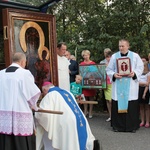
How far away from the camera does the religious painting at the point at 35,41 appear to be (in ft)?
17.2

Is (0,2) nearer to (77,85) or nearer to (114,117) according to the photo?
(77,85)

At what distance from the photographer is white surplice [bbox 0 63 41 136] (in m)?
4.29

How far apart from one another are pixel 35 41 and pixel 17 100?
165 cm

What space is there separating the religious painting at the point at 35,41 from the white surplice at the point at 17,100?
0.89 metres

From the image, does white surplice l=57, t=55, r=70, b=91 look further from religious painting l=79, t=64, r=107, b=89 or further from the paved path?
religious painting l=79, t=64, r=107, b=89

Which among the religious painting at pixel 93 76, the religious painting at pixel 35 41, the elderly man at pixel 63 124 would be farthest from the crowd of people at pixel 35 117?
the religious painting at pixel 93 76

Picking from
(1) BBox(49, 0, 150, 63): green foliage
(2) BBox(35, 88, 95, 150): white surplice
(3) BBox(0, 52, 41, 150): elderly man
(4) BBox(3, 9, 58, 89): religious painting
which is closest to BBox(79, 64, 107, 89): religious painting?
(4) BBox(3, 9, 58, 89): religious painting

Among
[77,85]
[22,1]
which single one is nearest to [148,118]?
[77,85]

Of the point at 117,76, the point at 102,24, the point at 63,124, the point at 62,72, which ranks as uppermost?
the point at 102,24

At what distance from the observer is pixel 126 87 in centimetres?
→ 711

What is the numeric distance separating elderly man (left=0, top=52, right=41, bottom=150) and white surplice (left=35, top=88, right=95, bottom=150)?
1.09 feet

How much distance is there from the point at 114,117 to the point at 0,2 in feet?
11.5

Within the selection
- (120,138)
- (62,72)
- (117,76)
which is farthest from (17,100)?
(117,76)

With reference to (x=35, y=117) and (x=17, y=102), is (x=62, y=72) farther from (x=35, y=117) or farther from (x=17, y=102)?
(x=17, y=102)
